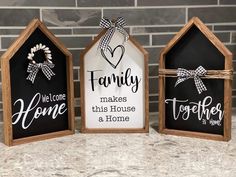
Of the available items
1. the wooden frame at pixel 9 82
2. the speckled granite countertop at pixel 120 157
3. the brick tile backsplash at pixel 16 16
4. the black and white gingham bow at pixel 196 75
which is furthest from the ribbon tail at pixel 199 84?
the brick tile backsplash at pixel 16 16

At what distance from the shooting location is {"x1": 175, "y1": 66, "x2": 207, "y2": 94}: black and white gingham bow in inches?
45.5

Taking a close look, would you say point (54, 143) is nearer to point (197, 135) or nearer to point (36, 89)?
point (36, 89)

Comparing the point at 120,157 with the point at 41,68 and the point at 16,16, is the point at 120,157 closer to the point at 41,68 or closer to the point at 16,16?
the point at 41,68

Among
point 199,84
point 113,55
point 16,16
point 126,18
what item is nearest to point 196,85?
point 199,84

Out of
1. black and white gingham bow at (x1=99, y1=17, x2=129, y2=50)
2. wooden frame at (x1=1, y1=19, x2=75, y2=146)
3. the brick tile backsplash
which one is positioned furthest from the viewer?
the brick tile backsplash

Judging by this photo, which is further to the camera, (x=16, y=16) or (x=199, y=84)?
(x=16, y=16)

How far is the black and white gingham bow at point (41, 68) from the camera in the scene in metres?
1.14

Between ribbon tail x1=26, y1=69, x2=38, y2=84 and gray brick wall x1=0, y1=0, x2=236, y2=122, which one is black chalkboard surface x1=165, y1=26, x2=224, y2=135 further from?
ribbon tail x1=26, y1=69, x2=38, y2=84

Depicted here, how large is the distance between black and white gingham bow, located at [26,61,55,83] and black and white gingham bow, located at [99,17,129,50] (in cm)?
18

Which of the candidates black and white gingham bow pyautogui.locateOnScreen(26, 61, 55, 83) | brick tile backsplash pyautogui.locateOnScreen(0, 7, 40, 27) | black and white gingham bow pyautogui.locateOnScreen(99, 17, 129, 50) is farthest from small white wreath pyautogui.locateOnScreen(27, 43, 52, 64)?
brick tile backsplash pyautogui.locateOnScreen(0, 7, 40, 27)

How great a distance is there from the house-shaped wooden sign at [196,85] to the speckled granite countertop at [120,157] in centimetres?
5

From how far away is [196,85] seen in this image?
1173 millimetres

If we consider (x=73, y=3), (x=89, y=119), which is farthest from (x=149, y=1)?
(x=89, y=119)

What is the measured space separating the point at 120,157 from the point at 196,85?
0.34m
